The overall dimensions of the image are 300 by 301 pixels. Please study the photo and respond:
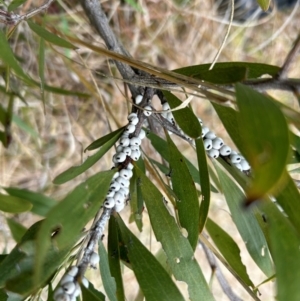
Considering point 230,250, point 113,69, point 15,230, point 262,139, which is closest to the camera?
point 262,139

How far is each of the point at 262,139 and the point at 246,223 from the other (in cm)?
20

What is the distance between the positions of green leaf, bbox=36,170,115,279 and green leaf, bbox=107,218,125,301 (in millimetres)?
52

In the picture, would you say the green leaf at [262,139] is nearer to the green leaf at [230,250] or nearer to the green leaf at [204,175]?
the green leaf at [204,175]

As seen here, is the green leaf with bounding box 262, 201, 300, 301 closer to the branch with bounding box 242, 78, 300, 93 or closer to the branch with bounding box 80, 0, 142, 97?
the branch with bounding box 242, 78, 300, 93

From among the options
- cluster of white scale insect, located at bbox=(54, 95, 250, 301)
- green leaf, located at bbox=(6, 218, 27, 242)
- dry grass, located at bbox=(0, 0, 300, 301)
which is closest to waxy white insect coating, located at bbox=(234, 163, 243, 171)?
cluster of white scale insect, located at bbox=(54, 95, 250, 301)

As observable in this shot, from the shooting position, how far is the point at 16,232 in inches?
22.3

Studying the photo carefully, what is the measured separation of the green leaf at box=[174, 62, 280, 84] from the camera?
0.25 metres

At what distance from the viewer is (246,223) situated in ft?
1.21

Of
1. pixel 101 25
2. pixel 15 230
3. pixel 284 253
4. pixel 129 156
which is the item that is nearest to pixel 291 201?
pixel 284 253

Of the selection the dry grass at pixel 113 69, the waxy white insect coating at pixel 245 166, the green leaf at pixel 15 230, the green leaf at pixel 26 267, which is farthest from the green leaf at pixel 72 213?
the dry grass at pixel 113 69

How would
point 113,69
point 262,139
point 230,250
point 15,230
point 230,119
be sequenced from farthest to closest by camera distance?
point 113,69
point 15,230
point 230,250
point 230,119
point 262,139

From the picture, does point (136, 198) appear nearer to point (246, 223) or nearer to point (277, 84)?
point (246, 223)

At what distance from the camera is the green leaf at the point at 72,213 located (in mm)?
222

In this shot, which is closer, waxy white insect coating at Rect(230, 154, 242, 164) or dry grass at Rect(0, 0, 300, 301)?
waxy white insect coating at Rect(230, 154, 242, 164)
